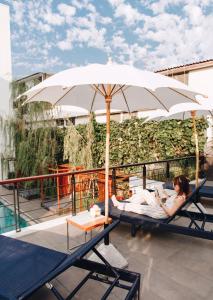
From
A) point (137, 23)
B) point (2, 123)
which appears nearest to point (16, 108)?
point (2, 123)

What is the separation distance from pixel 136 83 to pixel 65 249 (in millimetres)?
2724

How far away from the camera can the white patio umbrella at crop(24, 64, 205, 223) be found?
2.44m

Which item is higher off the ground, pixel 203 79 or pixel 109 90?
pixel 203 79

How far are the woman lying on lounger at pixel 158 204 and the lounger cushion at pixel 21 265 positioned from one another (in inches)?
69.6

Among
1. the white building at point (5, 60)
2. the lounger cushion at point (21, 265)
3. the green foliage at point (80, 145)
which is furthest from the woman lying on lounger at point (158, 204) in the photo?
the white building at point (5, 60)

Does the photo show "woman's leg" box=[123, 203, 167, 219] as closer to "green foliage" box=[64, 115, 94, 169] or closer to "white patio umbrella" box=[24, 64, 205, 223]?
"white patio umbrella" box=[24, 64, 205, 223]

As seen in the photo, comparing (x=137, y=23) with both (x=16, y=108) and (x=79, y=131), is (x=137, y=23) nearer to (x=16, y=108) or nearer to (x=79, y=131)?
(x=79, y=131)

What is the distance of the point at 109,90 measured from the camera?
3.22m

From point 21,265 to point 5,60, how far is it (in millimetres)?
16313

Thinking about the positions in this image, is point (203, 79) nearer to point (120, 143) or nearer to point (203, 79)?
point (203, 79)

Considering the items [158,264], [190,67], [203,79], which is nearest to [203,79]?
[203,79]

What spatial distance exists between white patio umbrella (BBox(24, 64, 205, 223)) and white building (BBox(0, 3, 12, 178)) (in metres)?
12.7

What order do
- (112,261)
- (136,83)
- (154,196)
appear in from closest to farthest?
(136,83) < (112,261) < (154,196)

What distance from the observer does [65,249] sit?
3830mm
